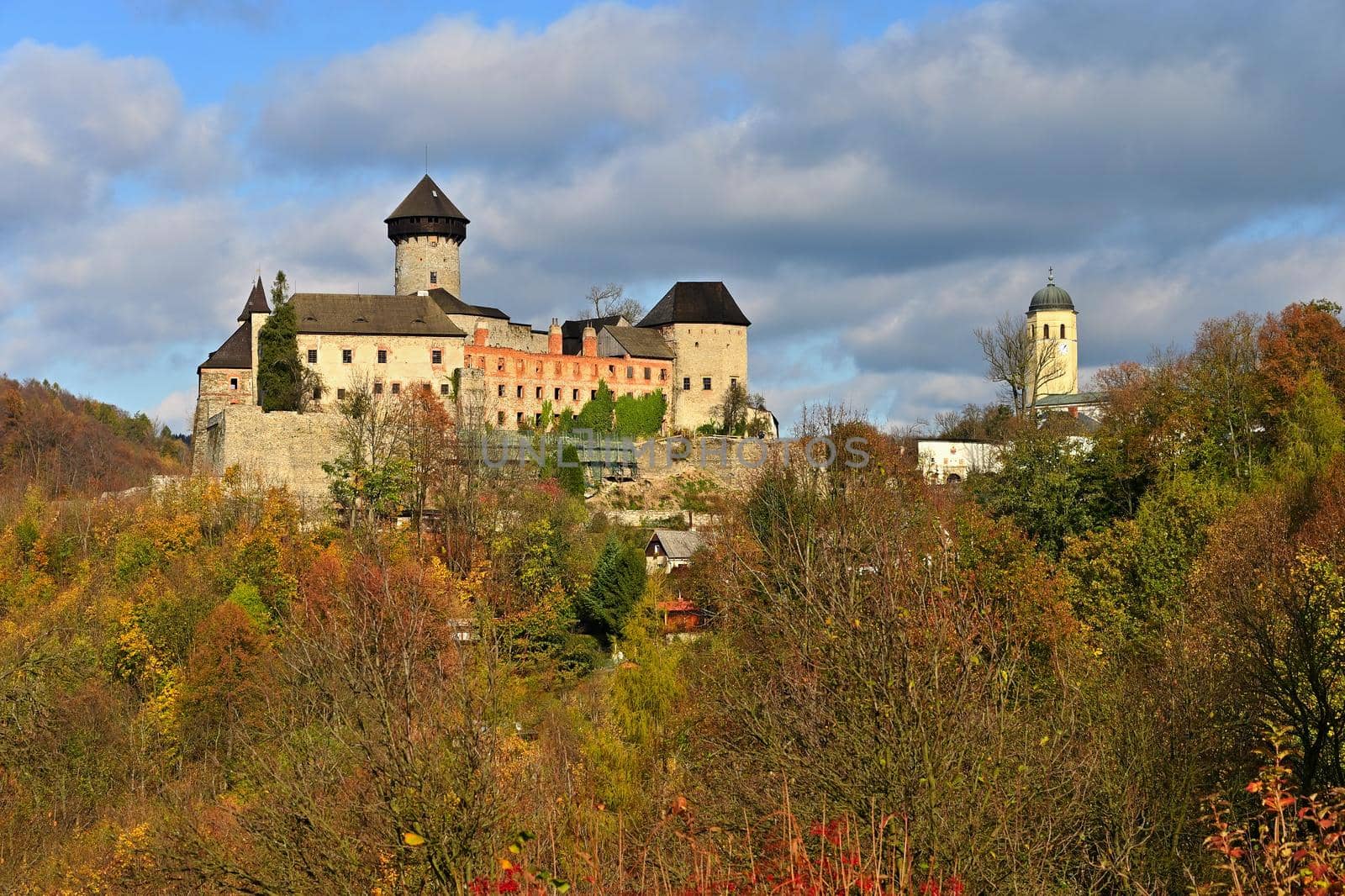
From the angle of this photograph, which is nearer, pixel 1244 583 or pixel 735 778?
pixel 735 778

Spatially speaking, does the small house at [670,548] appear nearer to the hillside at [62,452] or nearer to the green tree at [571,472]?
the green tree at [571,472]

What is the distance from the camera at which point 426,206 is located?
2687 inches

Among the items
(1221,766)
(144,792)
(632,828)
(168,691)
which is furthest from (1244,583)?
(168,691)

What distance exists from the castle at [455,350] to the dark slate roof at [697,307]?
0.24ft

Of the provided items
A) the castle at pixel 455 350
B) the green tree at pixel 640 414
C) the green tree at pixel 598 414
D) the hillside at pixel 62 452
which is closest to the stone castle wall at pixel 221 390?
the castle at pixel 455 350

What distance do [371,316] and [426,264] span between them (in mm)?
7958

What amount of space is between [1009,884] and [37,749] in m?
24.3

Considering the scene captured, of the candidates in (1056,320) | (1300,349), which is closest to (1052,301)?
(1056,320)

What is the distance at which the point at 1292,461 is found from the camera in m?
40.1

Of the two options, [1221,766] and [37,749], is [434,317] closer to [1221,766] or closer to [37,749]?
[37,749]

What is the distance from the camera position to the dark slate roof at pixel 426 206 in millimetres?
67875

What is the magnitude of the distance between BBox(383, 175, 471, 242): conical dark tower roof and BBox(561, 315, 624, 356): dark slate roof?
6.84m

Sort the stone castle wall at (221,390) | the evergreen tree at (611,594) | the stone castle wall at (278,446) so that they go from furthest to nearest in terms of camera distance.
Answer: the stone castle wall at (221,390), the stone castle wall at (278,446), the evergreen tree at (611,594)

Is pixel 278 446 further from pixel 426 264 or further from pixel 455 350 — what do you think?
pixel 426 264
